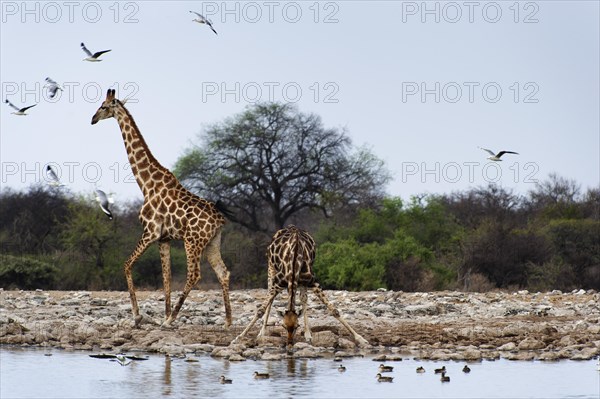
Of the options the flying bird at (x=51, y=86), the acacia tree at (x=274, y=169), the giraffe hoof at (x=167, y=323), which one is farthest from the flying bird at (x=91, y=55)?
the acacia tree at (x=274, y=169)

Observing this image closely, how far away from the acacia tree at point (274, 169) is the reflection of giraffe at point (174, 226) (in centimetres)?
2431

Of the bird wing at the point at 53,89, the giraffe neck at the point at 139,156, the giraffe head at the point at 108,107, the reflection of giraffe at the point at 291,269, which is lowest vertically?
the reflection of giraffe at the point at 291,269

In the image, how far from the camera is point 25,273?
1208 inches

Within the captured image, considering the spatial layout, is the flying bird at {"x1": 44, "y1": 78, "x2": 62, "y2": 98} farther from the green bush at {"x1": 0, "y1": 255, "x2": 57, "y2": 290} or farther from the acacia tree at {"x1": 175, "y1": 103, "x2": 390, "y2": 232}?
the acacia tree at {"x1": 175, "y1": 103, "x2": 390, "y2": 232}

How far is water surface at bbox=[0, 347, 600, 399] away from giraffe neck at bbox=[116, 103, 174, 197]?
132 inches

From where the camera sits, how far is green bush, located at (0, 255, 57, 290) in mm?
30141

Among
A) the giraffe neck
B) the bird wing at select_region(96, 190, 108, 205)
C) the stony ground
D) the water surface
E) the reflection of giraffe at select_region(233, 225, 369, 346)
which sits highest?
the giraffe neck

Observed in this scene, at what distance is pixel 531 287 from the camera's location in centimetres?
3133

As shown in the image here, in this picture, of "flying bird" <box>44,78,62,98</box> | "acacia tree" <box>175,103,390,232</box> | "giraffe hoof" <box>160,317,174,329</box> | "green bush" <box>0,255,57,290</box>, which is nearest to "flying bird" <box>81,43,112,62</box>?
"flying bird" <box>44,78,62,98</box>

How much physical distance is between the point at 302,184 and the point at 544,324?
25861 millimetres

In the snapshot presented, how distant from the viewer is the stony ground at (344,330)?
49.8 ft

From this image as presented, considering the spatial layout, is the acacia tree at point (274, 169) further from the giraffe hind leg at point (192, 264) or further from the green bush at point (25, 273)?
the giraffe hind leg at point (192, 264)

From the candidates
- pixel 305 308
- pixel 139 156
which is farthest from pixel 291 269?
pixel 139 156

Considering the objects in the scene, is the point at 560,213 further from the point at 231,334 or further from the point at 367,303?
the point at 231,334
